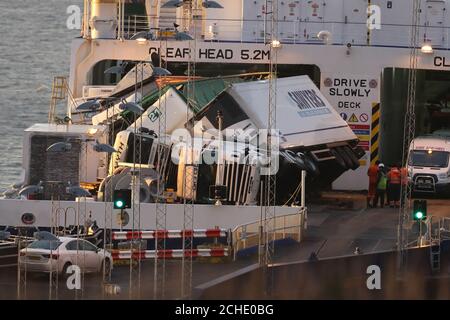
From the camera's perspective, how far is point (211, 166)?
39.6m

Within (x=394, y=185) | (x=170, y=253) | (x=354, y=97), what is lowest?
(x=170, y=253)

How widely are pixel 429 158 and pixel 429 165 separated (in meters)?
0.38

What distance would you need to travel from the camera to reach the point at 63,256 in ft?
111

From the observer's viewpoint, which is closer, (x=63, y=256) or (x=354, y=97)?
(x=63, y=256)

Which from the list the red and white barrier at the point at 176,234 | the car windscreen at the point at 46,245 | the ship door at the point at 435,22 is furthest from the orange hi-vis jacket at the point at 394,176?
the car windscreen at the point at 46,245

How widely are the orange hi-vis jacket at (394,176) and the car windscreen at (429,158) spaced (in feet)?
8.65

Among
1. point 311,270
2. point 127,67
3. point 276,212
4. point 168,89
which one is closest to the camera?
point 311,270

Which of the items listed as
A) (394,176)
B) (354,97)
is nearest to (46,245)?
(394,176)

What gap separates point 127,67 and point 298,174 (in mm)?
9415

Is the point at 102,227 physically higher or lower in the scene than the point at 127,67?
lower

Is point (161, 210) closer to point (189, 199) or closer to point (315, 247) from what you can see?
point (189, 199)

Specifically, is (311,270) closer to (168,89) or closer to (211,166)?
(211,166)

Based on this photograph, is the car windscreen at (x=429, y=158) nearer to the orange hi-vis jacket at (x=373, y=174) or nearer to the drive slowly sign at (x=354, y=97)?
the drive slowly sign at (x=354, y=97)
